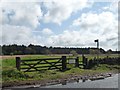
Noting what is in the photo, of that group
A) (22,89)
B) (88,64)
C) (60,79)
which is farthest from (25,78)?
(88,64)

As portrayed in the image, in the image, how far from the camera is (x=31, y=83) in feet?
51.2

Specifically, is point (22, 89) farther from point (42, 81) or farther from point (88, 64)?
point (88, 64)

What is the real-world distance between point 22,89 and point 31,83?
6.68 feet

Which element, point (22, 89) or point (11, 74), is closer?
point (22, 89)

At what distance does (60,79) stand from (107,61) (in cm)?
1912

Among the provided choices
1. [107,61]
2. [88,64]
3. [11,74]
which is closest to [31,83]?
[11,74]

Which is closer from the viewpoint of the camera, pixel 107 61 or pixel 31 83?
pixel 31 83

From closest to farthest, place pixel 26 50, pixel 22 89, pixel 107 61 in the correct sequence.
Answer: pixel 22 89
pixel 107 61
pixel 26 50

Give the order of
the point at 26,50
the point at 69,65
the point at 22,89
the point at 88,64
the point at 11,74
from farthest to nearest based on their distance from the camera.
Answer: the point at 26,50 → the point at 88,64 → the point at 69,65 → the point at 11,74 → the point at 22,89

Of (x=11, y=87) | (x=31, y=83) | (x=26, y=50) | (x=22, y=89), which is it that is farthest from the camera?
(x=26, y=50)

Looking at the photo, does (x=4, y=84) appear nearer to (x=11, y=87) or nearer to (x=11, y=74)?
(x=11, y=87)

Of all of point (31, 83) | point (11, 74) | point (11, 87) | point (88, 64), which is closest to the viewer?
point (11, 87)

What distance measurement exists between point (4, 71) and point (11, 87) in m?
3.32

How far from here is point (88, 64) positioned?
2881cm
